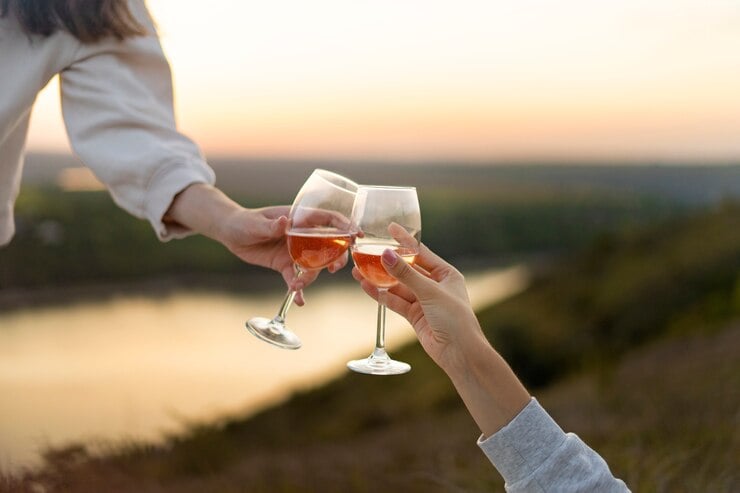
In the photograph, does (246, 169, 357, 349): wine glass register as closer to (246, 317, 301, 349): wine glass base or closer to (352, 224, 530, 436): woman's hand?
(246, 317, 301, 349): wine glass base

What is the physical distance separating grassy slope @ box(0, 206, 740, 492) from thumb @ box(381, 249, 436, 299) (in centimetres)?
159

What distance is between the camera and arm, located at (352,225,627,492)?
53.9 inches

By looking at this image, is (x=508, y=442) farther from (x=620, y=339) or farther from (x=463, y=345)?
(x=620, y=339)

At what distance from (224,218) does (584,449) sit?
43.2 inches

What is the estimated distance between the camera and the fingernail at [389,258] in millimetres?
1501

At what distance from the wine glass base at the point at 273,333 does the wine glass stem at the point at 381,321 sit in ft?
0.70

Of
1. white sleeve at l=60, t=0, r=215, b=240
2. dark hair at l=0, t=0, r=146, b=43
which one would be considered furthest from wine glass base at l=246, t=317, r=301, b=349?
dark hair at l=0, t=0, r=146, b=43

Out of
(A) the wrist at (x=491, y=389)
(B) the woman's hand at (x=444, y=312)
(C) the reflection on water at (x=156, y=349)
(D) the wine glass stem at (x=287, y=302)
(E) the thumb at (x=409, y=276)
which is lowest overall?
(C) the reflection on water at (x=156, y=349)

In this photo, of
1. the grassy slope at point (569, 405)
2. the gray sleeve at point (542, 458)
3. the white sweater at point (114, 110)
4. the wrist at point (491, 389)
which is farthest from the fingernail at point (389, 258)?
the grassy slope at point (569, 405)

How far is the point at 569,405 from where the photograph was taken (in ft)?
15.7

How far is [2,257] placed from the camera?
29.7ft

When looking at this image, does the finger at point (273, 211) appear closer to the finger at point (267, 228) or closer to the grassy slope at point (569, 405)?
the finger at point (267, 228)

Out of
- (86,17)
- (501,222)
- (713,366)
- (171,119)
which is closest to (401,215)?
(171,119)

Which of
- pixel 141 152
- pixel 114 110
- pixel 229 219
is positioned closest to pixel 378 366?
pixel 229 219
